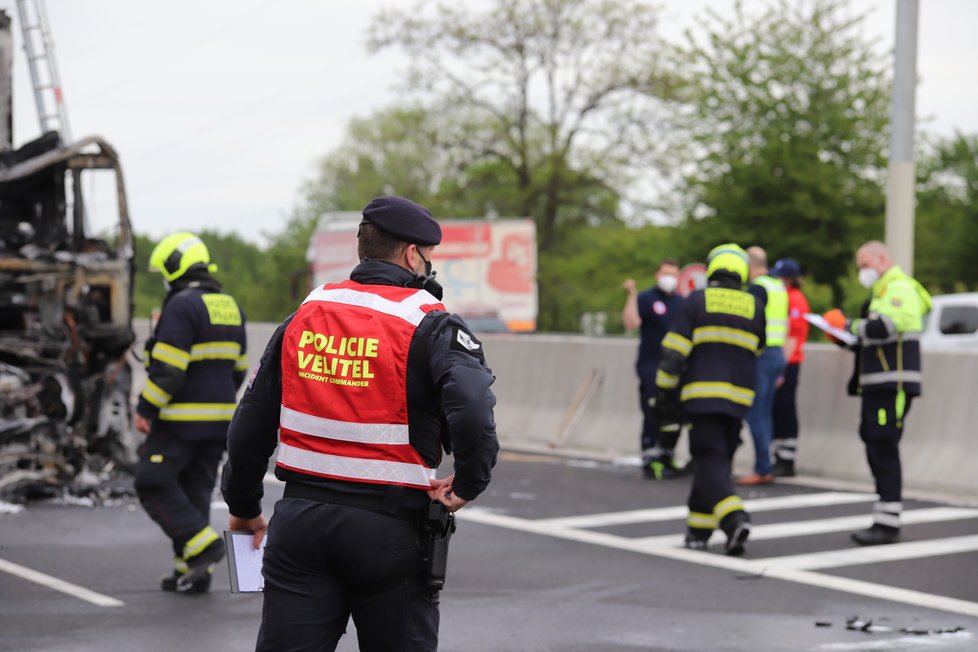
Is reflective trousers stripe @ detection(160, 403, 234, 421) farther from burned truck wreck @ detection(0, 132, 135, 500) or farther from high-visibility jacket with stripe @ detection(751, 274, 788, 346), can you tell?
high-visibility jacket with stripe @ detection(751, 274, 788, 346)

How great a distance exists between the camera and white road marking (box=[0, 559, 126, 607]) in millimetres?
7621

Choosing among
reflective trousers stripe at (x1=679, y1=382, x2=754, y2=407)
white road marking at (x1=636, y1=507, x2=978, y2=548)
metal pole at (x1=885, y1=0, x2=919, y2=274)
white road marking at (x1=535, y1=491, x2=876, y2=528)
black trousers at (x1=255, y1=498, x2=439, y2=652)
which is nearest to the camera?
black trousers at (x1=255, y1=498, x2=439, y2=652)

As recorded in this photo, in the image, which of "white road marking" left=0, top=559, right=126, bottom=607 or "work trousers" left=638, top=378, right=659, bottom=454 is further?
"work trousers" left=638, top=378, right=659, bottom=454

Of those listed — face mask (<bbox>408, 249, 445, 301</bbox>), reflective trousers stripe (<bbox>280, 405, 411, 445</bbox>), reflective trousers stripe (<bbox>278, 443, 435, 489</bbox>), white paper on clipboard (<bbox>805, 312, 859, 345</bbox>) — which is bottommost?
reflective trousers stripe (<bbox>278, 443, 435, 489</bbox>)

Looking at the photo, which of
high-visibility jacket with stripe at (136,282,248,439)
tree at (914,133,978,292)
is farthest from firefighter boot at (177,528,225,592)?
tree at (914,133,978,292)

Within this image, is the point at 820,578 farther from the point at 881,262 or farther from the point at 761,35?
the point at 761,35

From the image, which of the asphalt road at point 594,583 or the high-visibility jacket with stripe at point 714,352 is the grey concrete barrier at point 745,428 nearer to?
the asphalt road at point 594,583

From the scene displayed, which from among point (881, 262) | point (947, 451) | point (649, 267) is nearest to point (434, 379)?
point (881, 262)

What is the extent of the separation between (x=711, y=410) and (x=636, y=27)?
38.8 m

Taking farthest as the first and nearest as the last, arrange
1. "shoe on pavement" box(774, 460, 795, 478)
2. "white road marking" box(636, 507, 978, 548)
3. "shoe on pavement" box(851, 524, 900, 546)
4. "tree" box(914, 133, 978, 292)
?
"tree" box(914, 133, 978, 292)
"shoe on pavement" box(774, 460, 795, 478)
"white road marking" box(636, 507, 978, 548)
"shoe on pavement" box(851, 524, 900, 546)

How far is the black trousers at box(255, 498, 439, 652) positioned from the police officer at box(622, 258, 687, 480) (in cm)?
871

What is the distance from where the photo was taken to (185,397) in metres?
7.76

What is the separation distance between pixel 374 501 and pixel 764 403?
27.8 feet

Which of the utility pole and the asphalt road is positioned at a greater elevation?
the utility pole
